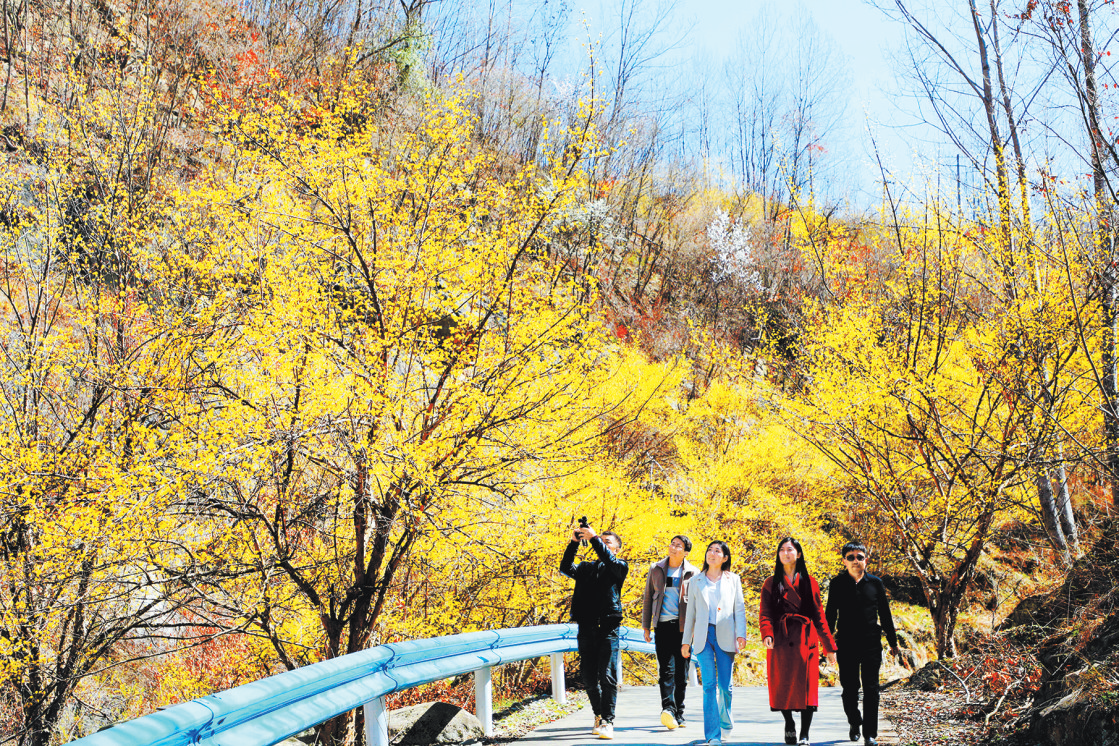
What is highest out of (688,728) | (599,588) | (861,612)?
(599,588)

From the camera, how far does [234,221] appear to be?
834 cm

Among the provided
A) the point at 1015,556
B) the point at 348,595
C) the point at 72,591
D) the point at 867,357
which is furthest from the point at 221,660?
the point at 1015,556

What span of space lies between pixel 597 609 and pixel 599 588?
17 centimetres

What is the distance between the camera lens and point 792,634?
596cm

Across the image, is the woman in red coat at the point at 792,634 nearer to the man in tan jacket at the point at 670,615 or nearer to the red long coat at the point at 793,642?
the red long coat at the point at 793,642

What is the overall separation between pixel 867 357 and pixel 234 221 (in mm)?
9969

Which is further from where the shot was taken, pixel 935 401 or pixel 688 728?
pixel 935 401

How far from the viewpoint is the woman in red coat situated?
5.77m

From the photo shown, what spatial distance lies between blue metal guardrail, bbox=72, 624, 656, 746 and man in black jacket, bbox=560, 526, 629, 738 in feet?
2.19

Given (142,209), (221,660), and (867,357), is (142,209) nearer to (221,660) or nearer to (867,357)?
(221,660)

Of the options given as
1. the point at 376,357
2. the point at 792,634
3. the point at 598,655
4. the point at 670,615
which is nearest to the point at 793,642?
the point at 792,634

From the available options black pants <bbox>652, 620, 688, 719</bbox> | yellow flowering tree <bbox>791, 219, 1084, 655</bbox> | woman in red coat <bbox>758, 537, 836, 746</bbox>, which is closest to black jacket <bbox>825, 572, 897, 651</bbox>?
woman in red coat <bbox>758, 537, 836, 746</bbox>

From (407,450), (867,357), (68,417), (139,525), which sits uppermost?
(867,357)

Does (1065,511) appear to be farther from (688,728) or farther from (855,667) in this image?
(688,728)
